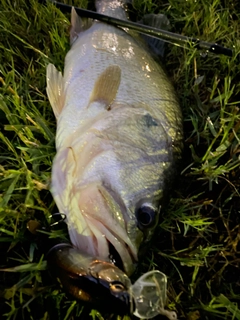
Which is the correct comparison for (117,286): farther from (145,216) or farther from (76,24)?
(76,24)

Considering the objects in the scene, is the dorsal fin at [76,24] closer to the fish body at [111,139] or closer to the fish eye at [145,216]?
the fish body at [111,139]

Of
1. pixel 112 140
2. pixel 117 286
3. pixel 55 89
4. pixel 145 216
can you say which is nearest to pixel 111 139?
pixel 112 140

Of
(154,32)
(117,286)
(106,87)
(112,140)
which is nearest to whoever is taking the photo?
(117,286)

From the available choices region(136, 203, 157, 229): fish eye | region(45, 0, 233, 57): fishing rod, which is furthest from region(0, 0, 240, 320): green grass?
region(136, 203, 157, 229): fish eye

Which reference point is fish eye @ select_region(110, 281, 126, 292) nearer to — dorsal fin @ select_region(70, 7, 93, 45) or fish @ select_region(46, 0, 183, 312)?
fish @ select_region(46, 0, 183, 312)

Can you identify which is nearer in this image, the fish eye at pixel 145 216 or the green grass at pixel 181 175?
the fish eye at pixel 145 216

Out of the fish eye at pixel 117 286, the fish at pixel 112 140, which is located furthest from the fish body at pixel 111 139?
the fish eye at pixel 117 286
